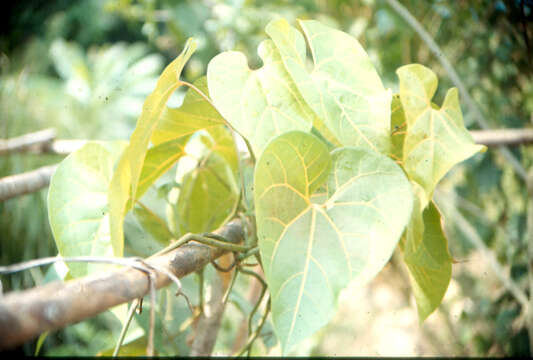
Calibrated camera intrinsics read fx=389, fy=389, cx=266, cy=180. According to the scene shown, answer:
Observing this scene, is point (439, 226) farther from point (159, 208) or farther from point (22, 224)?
point (22, 224)

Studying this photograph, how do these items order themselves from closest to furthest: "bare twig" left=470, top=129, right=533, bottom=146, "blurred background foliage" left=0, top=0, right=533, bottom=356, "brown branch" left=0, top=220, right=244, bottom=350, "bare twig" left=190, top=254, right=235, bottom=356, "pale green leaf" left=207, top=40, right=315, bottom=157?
"brown branch" left=0, top=220, right=244, bottom=350
"pale green leaf" left=207, top=40, right=315, bottom=157
"bare twig" left=190, top=254, right=235, bottom=356
"bare twig" left=470, top=129, right=533, bottom=146
"blurred background foliage" left=0, top=0, right=533, bottom=356

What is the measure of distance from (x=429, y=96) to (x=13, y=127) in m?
1.92

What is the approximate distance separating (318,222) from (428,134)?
95 millimetres

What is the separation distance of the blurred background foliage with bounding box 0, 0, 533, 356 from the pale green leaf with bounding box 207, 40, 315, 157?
1.4 inches

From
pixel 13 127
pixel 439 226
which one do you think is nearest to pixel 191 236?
pixel 439 226

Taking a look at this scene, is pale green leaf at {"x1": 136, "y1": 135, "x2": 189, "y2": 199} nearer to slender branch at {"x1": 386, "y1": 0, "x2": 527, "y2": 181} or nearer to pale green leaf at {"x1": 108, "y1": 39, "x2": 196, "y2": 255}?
pale green leaf at {"x1": 108, "y1": 39, "x2": 196, "y2": 255}

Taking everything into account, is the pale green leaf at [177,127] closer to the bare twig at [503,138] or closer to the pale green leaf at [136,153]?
the pale green leaf at [136,153]

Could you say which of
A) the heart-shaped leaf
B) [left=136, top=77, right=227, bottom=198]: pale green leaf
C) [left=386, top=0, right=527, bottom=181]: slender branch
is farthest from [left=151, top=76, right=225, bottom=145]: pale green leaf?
[left=386, top=0, right=527, bottom=181]: slender branch

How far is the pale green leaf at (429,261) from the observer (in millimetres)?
270

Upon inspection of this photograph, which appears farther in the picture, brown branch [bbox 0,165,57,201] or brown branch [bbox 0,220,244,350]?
brown branch [bbox 0,165,57,201]

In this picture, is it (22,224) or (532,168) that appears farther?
(22,224)

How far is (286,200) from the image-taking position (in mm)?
230

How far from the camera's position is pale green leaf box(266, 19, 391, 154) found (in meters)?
0.25

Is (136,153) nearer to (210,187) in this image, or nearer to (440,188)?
(210,187)
